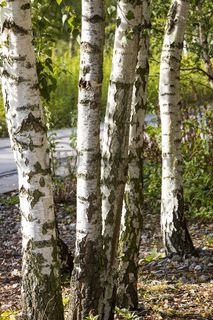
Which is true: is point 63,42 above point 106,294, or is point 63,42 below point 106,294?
above

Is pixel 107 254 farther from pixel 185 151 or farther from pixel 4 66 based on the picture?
pixel 185 151

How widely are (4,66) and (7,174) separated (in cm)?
770

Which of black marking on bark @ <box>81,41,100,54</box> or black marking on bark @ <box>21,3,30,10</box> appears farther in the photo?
black marking on bark @ <box>81,41,100,54</box>

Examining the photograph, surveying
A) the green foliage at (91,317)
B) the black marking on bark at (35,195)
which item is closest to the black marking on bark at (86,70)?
the black marking on bark at (35,195)

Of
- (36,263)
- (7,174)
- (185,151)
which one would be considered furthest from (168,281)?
(7,174)

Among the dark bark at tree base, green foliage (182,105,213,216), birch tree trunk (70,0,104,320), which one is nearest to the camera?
birch tree trunk (70,0,104,320)

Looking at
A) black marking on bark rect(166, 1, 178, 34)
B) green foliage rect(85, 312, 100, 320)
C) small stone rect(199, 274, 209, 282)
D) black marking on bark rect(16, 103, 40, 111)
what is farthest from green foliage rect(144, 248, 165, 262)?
black marking on bark rect(16, 103, 40, 111)

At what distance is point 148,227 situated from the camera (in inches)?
328

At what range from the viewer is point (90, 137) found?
13.4ft

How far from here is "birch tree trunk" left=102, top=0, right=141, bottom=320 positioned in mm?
4180

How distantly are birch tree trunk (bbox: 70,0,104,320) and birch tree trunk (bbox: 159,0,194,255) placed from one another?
214 centimetres

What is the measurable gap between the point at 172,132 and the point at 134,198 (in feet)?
Result: 4.54

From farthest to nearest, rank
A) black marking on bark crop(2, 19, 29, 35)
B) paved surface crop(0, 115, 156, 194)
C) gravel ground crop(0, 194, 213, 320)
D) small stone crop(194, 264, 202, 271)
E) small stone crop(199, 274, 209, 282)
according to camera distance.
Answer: paved surface crop(0, 115, 156, 194), small stone crop(194, 264, 202, 271), small stone crop(199, 274, 209, 282), gravel ground crop(0, 194, 213, 320), black marking on bark crop(2, 19, 29, 35)

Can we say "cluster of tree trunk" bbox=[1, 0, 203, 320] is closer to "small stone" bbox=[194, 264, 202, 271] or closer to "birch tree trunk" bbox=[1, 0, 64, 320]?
"birch tree trunk" bbox=[1, 0, 64, 320]
